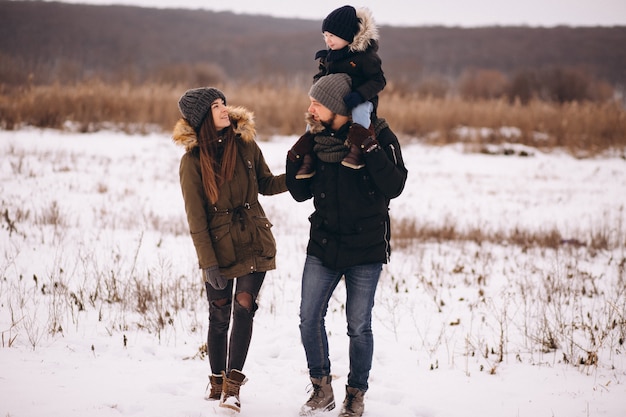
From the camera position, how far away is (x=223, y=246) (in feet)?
10.8

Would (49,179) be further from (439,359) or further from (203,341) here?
(439,359)

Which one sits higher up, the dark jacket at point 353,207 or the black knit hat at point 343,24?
the black knit hat at point 343,24

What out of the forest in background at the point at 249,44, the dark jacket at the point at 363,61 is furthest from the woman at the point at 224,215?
the forest in background at the point at 249,44

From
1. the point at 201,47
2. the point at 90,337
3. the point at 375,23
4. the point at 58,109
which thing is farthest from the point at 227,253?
the point at 201,47

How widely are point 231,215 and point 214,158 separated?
0.36 m

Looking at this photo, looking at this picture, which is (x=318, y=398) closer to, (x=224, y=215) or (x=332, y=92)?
(x=224, y=215)

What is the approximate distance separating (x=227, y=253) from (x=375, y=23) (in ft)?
5.31

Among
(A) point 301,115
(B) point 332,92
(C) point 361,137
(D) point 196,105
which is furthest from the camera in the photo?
(A) point 301,115

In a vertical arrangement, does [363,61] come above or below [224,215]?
above

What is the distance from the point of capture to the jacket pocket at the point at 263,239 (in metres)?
3.36

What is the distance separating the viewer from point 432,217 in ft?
34.6

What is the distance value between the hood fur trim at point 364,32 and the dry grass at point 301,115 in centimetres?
1551

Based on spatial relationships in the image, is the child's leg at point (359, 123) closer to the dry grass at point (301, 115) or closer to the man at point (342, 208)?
the man at point (342, 208)

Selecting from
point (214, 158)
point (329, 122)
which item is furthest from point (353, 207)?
point (214, 158)
